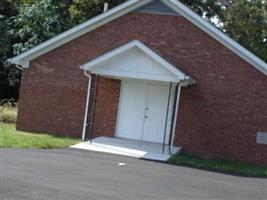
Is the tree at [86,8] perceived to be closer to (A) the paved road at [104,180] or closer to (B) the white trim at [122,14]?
(B) the white trim at [122,14]

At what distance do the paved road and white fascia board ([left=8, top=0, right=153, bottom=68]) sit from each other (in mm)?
6452

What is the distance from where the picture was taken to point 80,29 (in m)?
21.9

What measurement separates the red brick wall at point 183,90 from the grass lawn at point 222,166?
1.15 meters

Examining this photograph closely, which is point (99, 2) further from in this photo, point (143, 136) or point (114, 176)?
point (114, 176)

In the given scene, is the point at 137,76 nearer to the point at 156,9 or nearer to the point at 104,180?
the point at 156,9

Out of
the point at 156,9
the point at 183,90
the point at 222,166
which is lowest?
the point at 222,166

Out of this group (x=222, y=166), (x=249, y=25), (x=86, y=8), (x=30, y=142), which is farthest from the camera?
(x=249, y=25)

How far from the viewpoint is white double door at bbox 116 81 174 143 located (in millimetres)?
21766

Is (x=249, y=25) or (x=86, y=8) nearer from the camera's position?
(x=86, y=8)

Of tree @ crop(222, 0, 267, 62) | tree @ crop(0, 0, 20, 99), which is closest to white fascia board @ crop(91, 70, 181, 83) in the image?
tree @ crop(0, 0, 20, 99)

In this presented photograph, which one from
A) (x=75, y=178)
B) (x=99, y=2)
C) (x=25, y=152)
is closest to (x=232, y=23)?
(x=99, y=2)

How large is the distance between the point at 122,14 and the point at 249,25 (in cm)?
1957

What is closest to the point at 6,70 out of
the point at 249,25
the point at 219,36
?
→ the point at 249,25

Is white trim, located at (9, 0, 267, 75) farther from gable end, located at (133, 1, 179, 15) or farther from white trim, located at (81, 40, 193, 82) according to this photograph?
white trim, located at (81, 40, 193, 82)
